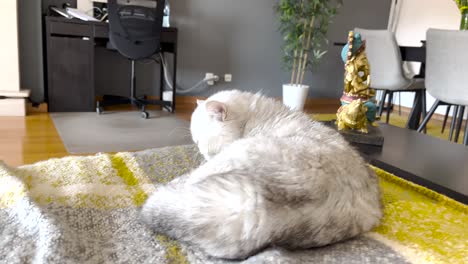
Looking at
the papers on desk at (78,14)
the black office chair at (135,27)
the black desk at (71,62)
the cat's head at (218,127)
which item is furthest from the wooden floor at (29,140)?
the cat's head at (218,127)

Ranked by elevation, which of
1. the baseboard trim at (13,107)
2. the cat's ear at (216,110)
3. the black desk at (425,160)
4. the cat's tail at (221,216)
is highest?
the cat's ear at (216,110)

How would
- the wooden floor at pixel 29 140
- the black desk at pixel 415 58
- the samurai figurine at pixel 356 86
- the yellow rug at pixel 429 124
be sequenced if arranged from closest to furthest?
the samurai figurine at pixel 356 86, the wooden floor at pixel 29 140, the black desk at pixel 415 58, the yellow rug at pixel 429 124

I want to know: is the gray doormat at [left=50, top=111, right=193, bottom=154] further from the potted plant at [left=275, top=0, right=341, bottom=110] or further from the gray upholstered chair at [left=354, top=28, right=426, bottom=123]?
the gray upholstered chair at [left=354, top=28, right=426, bottom=123]

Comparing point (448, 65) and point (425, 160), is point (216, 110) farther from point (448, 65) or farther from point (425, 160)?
point (448, 65)

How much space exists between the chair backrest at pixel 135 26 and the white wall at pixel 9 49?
2.67 feet

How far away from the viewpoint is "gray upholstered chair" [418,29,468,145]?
2.88m

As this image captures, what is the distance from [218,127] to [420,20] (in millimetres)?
5215

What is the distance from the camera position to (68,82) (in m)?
3.66

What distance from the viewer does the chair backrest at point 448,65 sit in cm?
287

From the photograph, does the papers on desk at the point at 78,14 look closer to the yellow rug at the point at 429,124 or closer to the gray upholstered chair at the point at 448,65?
the yellow rug at the point at 429,124

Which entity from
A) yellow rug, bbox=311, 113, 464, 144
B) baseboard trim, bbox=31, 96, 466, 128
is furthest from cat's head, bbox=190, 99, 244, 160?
baseboard trim, bbox=31, 96, 466, 128

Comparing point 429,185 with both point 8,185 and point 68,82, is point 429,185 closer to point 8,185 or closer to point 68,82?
point 8,185

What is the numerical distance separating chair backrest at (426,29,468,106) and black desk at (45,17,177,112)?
2.95 meters

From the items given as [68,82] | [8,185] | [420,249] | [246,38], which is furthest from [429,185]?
[246,38]
